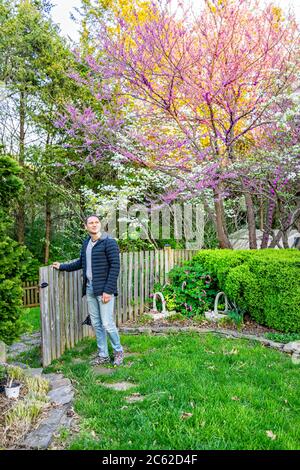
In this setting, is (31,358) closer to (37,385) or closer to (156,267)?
(37,385)

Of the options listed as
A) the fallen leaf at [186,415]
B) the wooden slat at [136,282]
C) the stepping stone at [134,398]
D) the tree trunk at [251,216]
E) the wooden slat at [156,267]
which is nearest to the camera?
the fallen leaf at [186,415]

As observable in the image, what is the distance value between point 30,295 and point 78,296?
18.5 feet

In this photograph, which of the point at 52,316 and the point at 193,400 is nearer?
the point at 193,400

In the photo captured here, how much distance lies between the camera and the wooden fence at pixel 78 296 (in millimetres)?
4340

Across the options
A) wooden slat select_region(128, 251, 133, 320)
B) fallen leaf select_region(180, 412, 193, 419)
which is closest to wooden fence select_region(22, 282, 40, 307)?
wooden slat select_region(128, 251, 133, 320)

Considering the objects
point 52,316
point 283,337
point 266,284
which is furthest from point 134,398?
point 266,284

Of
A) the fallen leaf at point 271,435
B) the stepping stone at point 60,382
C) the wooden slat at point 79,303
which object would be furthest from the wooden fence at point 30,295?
the fallen leaf at point 271,435

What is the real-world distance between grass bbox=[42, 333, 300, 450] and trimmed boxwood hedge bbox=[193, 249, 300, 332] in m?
0.72

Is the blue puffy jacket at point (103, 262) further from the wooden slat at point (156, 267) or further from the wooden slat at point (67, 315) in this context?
the wooden slat at point (156, 267)

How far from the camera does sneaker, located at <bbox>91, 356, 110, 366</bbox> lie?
419 centimetres

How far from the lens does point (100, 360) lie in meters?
4.22

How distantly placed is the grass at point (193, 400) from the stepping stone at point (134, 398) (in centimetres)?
3

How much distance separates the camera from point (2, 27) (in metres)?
9.70

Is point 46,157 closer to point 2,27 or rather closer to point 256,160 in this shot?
point 2,27
